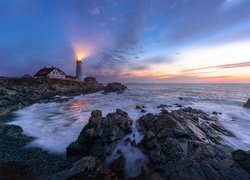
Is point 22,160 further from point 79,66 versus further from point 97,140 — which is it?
point 79,66

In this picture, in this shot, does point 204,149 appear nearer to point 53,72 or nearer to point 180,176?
point 180,176

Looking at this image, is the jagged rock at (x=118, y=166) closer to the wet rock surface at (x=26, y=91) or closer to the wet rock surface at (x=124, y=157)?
the wet rock surface at (x=124, y=157)

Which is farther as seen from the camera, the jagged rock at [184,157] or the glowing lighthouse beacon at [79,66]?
the glowing lighthouse beacon at [79,66]

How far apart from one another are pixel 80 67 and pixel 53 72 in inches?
604

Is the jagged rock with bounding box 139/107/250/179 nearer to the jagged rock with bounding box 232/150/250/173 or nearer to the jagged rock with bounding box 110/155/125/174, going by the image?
the jagged rock with bounding box 232/150/250/173

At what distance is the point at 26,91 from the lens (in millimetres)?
27453

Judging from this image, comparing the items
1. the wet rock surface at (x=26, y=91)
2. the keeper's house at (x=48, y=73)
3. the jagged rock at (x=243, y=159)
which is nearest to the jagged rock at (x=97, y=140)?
the jagged rock at (x=243, y=159)

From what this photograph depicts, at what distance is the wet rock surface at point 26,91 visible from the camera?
56.3 feet

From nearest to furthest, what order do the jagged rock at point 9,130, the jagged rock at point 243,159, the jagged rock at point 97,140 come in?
the jagged rock at point 243,159 → the jagged rock at point 97,140 → the jagged rock at point 9,130

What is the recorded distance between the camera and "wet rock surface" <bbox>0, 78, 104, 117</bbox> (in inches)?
676

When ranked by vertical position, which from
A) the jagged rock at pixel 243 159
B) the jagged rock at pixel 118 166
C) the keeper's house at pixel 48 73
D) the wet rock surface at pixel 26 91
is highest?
the keeper's house at pixel 48 73

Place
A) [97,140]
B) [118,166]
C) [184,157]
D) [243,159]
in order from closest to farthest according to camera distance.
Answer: [243,159]
[184,157]
[118,166]
[97,140]

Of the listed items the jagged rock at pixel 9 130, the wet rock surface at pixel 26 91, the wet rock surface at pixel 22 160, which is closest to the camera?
the wet rock surface at pixel 22 160

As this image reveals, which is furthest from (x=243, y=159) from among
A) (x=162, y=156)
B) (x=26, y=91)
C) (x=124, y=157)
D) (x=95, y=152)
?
(x=26, y=91)
